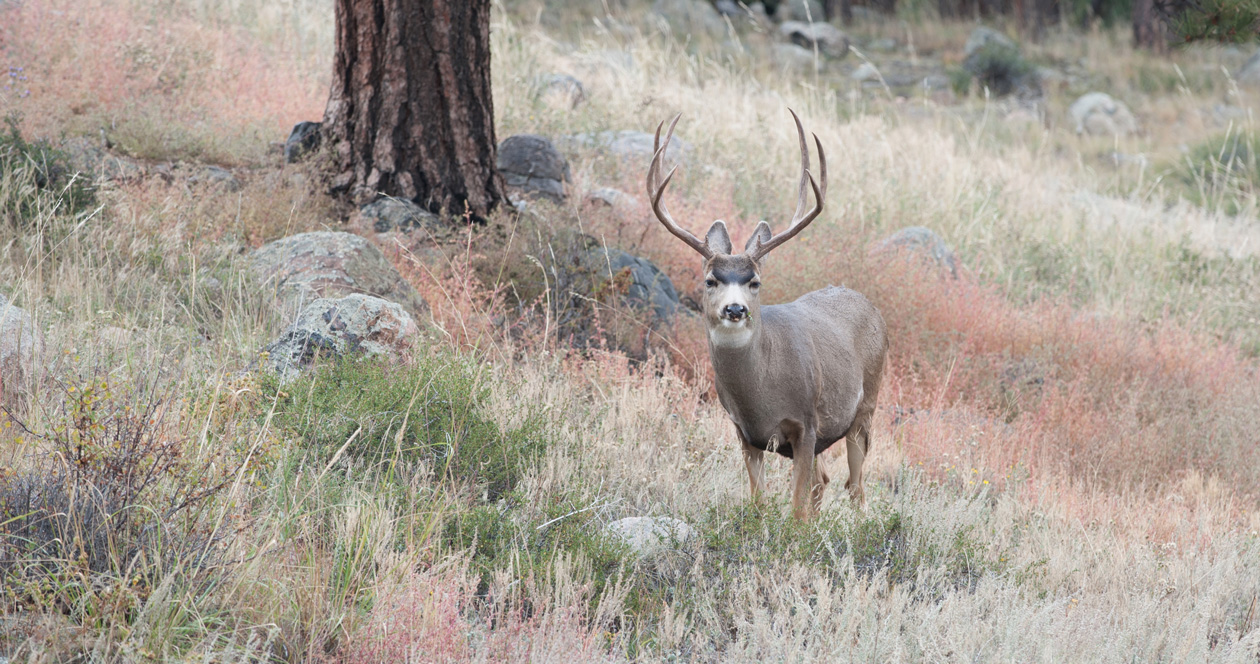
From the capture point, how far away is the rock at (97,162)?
24.6 feet

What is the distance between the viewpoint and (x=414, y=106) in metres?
7.93

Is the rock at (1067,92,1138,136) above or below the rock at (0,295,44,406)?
below

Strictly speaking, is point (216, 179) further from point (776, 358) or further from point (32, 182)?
point (776, 358)

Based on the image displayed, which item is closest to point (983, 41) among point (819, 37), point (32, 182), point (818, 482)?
point (819, 37)

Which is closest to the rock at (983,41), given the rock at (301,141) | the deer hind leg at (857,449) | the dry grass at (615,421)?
the dry grass at (615,421)

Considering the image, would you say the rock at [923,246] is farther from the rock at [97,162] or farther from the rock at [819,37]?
the rock at [819,37]

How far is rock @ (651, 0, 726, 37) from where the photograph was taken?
24.6 metres

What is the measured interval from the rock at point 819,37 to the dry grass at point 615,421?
43.6 ft

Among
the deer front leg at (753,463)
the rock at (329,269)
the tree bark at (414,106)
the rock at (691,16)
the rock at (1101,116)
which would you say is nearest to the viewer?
the deer front leg at (753,463)

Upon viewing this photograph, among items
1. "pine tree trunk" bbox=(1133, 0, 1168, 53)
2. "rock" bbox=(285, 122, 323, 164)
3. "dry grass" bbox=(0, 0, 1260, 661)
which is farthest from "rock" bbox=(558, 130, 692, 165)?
"pine tree trunk" bbox=(1133, 0, 1168, 53)

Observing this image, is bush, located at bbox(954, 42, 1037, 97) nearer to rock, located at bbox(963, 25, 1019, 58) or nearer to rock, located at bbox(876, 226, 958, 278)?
rock, located at bbox(963, 25, 1019, 58)

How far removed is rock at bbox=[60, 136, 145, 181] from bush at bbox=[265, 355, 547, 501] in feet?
10.5

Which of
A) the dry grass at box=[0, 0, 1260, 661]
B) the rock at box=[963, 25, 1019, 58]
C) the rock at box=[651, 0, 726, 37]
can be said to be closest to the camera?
the dry grass at box=[0, 0, 1260, 661]

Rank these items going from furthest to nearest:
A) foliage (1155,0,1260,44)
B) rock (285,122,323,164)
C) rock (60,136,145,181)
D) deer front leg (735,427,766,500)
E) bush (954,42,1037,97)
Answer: bush (954,42,1037,97), rock (285,122,323,164), rock (60,136,145,181), foliage (1155,0,1260,44), deer front leg (735,427,766,500)
